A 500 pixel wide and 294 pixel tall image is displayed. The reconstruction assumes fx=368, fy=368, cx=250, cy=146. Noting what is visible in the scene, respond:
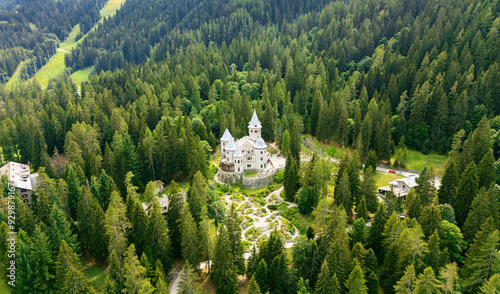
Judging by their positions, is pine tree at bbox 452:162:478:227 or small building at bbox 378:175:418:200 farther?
small building at bbox 378:175:418:200

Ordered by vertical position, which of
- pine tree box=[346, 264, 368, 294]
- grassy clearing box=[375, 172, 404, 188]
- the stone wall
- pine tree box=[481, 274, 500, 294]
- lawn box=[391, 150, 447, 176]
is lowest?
lawn box=[391, 150, 447, 176]

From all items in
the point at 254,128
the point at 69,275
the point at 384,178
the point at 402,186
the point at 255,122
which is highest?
the point at 69,275

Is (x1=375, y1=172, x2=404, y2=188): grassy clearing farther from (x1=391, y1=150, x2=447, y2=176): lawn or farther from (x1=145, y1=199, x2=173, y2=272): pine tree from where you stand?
(x1=145, y1=199, x2=173, y2=272): pine tree

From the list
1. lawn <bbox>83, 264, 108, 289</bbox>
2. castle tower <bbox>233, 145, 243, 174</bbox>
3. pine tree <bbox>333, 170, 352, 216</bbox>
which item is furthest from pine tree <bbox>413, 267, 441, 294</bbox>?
lawn <bbox>83, 264, 108, 289</bbox>

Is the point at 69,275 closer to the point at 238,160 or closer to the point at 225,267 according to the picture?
the point at 225,267

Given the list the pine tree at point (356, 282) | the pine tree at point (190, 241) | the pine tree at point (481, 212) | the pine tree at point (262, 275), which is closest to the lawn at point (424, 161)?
the pine tree at point (481, 212)

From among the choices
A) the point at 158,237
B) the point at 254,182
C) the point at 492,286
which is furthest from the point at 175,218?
the point at 492,286
